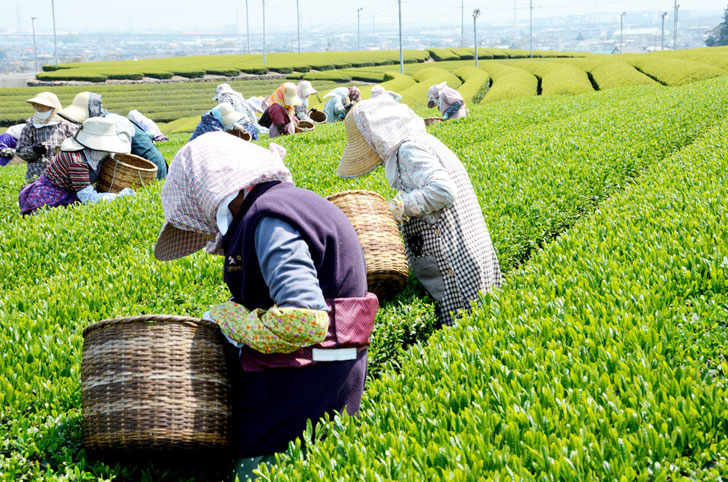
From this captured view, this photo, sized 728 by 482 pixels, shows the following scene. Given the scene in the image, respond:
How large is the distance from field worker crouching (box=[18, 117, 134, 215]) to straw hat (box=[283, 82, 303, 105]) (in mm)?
5472

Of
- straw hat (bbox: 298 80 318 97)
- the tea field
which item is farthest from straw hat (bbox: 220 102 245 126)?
straw hat (bbox: 298 80 318 97)

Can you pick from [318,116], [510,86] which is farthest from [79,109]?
[510,86]

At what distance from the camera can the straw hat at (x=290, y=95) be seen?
11992mm

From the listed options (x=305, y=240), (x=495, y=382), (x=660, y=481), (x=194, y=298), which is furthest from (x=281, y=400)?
(x=194, y=298)

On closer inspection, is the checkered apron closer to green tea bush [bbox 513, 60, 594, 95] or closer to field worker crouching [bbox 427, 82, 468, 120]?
field worker crouching [bbox 427, 82, 468, 120]

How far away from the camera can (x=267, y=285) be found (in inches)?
93.8

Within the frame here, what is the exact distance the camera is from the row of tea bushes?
2074 millimetres

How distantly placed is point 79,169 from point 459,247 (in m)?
4.49

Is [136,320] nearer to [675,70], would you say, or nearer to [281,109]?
[281,109]

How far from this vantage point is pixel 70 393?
3.20 meters

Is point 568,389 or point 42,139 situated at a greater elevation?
point 42,139

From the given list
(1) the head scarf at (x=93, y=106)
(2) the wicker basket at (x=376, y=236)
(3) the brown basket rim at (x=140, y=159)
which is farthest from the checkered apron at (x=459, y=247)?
(1) the head scarf at (x=93, y=106)

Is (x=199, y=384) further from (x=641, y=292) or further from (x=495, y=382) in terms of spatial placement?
(x=641, y=292)

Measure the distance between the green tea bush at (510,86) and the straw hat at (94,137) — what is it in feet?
69.0
